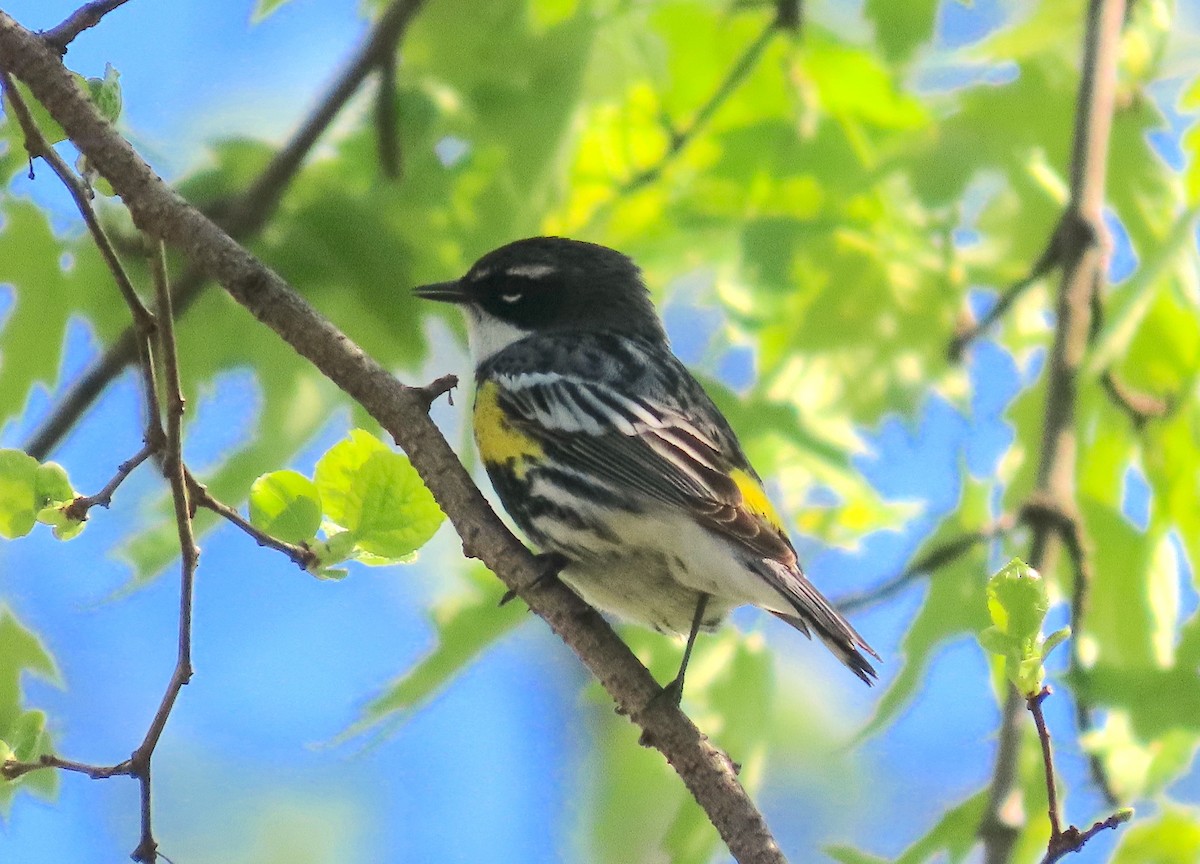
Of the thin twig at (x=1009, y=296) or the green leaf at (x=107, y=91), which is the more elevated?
the thin twig at (x=1009, y=296)

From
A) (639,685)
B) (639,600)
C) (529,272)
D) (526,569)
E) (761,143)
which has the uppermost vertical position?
(529,272)

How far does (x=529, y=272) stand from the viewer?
11.1 feet

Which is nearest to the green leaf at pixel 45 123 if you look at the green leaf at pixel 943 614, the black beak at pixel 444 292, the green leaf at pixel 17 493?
the green leaf at pixel 17 493

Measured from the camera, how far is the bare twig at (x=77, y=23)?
1758 mm

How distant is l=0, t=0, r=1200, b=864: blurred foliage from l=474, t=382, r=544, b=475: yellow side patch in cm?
19

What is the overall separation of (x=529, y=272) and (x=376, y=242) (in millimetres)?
625

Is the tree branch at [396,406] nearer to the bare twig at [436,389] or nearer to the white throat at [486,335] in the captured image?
the bare twig at [436,389]

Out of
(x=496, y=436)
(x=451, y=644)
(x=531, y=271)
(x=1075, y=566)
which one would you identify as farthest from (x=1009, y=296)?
(x=451, y=644)

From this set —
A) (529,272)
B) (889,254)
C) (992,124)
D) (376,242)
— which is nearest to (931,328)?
(889,254)

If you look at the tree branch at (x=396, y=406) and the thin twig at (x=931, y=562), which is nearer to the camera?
the tree branch at (x=396, y=406)

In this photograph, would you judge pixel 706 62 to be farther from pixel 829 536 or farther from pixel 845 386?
pixel 829 536

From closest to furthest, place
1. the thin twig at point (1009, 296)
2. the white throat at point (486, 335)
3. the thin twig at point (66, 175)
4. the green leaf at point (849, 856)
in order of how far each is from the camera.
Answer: the thin twig at point (66, 175) < the green leaf at point (849, 856) < the thin twig at point (1009, 296) < the white throat at point (486, 335)

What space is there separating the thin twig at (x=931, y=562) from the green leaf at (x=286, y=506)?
4.56 ft

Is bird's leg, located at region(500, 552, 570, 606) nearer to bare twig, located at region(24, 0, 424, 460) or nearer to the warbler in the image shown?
the warbler
